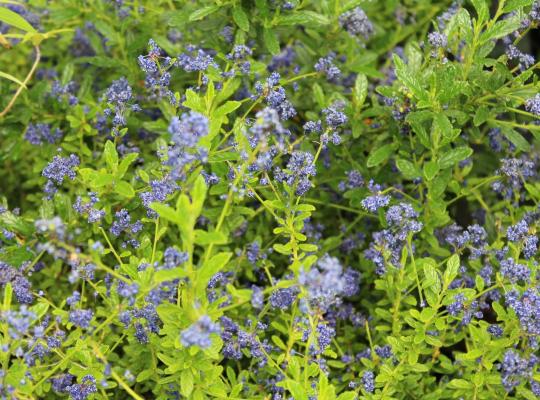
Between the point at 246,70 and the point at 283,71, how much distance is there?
73 centimetres

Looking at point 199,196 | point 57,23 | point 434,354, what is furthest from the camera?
point 57,23

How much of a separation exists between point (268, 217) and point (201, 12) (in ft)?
2.57

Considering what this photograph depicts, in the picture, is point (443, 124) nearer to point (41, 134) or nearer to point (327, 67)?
point (327, 67)

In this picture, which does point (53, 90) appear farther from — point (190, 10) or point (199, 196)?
point (199, 196)

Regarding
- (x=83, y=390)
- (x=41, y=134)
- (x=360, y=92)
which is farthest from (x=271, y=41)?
(x=83, y=390)

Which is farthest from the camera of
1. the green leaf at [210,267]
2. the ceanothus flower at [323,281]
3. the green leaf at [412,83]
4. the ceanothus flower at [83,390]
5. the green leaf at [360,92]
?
the green leaf at [360,92]

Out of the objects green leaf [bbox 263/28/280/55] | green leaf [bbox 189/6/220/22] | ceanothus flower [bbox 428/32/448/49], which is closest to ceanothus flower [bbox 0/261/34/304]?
green leaf [bbox 189/6/220/22]

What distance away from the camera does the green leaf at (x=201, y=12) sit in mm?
2492

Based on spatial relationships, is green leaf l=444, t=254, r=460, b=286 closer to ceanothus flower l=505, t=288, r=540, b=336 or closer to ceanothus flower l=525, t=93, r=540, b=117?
ceanothus flower l=505, t=288, r=540, b=336

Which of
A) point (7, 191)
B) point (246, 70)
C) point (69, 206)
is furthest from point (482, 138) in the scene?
point (7, 191)

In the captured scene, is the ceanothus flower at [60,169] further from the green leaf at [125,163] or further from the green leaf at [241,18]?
the green leaf at [241,18]

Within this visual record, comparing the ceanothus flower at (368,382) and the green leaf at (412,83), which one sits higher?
the green leaf at (412,83)

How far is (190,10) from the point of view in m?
2.68

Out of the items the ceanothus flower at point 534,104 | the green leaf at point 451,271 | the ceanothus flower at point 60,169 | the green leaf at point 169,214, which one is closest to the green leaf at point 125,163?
the ceanothus flower at point 60,169
